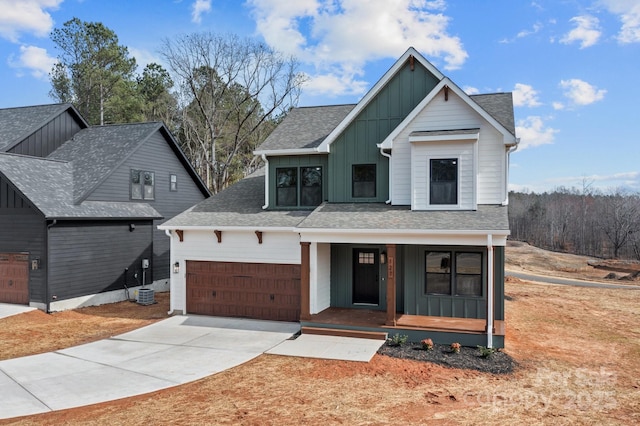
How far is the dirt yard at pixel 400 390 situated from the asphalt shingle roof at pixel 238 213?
4430 millimetres

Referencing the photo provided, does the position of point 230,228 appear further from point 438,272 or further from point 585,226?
point 585,226

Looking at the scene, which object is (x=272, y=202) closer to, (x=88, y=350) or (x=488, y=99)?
(x=88, y=350)

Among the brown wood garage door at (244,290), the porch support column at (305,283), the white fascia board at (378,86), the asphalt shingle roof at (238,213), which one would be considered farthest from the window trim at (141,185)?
the porch support column at (305,283)

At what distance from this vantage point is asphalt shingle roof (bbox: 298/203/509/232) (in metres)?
11.8

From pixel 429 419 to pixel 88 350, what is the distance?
866cm

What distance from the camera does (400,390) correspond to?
8.70 meters

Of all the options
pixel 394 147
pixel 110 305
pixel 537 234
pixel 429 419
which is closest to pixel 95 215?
pixel 110 305

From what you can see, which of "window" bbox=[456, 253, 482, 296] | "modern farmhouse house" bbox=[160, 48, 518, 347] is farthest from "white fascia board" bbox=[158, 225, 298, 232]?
"window" bbox=[456, 253, 482, 296]

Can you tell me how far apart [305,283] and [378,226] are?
8.82ft

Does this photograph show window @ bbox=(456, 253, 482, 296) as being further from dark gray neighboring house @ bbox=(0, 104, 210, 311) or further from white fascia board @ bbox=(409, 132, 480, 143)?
dark gray neighboring house @ bbox=(0, 104, 210, 311)

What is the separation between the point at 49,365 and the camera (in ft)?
33.7

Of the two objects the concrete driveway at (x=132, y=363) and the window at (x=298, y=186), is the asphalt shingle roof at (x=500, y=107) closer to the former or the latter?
the window at (x=298, y=186)

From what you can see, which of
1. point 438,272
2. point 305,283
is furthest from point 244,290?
point 438,272

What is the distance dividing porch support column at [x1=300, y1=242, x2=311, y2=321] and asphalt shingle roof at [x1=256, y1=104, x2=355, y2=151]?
4008 mm
